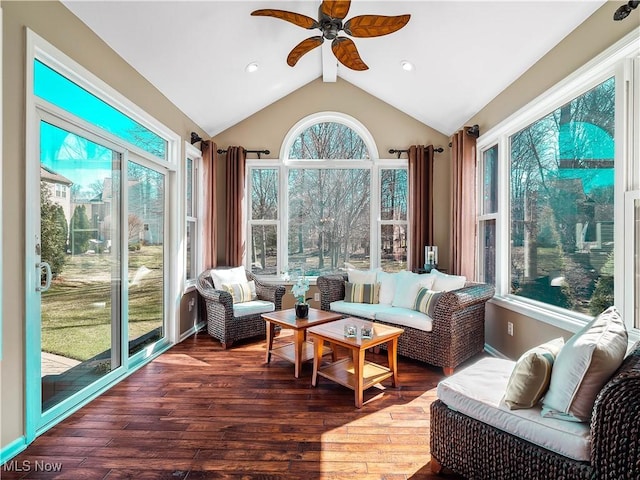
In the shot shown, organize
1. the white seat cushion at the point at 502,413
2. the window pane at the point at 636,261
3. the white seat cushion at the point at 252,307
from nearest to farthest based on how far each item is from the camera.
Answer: the white seat cushion at the point at 502,413, the window pane at the point at 636,261, the white seat cushion at the point at 252,307

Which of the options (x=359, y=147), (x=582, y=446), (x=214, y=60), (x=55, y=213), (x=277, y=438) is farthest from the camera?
(x=359, y=147)

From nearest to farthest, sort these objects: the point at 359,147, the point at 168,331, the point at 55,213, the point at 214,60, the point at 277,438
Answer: the point at 277,438 < the point at 55,213 < the point at 214,60 < the point at 168,331 < the point at 359,147

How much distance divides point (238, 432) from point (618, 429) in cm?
195

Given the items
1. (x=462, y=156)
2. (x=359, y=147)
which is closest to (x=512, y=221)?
(x=462, y=156)

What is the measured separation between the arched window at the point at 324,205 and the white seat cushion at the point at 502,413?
3095 millimetres

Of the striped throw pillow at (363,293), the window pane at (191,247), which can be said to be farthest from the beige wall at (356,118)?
the striped throw pillow at (363,293)

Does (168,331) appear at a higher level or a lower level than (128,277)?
lower

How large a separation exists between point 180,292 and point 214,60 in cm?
265

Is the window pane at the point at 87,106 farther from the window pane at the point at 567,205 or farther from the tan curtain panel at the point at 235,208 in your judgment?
the window pane at the point at 567,205

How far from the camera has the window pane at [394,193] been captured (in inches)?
197

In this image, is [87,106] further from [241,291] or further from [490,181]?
[490,181]

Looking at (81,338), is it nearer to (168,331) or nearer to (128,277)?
(128,277)

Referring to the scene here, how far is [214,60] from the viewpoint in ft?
11.6

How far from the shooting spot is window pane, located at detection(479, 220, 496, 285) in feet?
12.8
